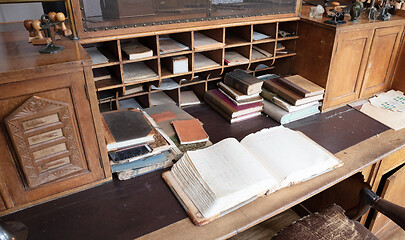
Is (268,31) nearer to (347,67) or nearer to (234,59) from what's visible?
(234,59)

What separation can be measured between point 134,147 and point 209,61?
0.85 m

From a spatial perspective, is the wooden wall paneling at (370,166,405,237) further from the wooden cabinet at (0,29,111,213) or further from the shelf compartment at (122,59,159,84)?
the wooden cabinet at (0,29,111,213)

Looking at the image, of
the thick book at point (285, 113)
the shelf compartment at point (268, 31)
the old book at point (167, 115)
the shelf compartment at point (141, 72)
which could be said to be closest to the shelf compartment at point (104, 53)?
the shelf compartment at point (141, 72)

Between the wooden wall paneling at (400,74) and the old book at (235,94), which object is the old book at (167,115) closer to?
the old book at (235,94)

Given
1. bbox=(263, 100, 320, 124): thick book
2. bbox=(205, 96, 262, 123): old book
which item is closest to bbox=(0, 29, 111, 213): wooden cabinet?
bbox=(205, 96, 262, 123): old book

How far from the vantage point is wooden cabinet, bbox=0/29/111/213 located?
1078 millimetres

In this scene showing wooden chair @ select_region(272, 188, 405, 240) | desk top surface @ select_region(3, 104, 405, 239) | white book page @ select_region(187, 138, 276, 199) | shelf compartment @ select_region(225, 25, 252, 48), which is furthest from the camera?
shelf compartment @ select_region(225, 25, 252, 48)

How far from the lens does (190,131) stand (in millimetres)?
1742

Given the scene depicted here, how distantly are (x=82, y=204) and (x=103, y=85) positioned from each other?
68 cm

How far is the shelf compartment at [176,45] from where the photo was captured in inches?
69.3

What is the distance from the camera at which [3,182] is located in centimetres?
Result: 115

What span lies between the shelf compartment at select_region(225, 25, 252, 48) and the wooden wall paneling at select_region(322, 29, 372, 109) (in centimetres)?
56

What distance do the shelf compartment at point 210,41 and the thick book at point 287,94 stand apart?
1.57 ft

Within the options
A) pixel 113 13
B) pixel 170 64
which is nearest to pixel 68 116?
pixel 113 13
